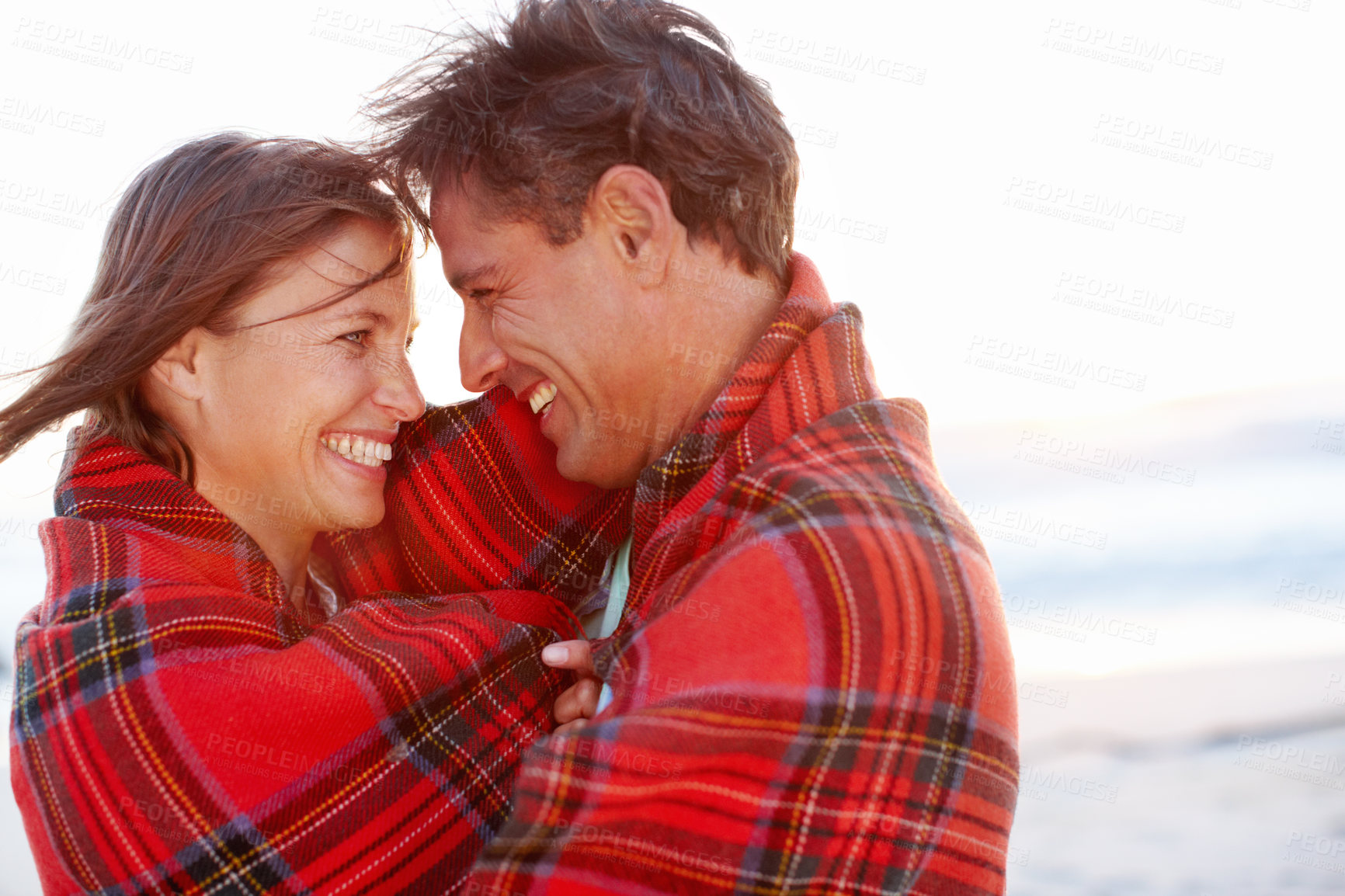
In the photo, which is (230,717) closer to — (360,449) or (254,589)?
(254,589)

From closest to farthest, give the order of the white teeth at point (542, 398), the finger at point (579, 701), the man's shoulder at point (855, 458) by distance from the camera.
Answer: the man's shoulder at point (855, 458) < the finger at point (579, 701) < the white teeth at point (542, 398)

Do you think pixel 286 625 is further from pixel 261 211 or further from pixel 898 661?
pixel 898 661

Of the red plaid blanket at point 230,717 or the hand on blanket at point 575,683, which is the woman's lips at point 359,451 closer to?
the red plaid blanket at point 230,717

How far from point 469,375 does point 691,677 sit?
1061 mm

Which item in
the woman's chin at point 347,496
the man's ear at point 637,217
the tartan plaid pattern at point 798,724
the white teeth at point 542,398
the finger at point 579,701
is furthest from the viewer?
the white teeth at point 542,398

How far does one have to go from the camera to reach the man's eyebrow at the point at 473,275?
2.02 metres

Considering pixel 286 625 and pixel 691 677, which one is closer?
pixel 691 677

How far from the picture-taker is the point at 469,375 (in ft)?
7.20

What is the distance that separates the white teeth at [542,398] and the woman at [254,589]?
11 centimetres

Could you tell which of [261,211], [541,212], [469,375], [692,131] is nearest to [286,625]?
[469,375]

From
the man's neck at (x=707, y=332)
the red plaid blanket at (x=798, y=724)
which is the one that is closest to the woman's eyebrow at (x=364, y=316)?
the man's neck at (x=707, y=332)

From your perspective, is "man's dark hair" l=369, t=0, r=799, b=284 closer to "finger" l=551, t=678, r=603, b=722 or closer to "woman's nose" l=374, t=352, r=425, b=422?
"woman's nose" l=374, t=352, r=425, b=422

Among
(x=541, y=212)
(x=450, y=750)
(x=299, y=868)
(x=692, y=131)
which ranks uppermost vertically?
(x=692, y=131)

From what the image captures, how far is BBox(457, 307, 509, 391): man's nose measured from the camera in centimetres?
214
